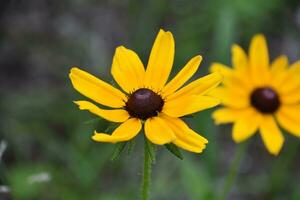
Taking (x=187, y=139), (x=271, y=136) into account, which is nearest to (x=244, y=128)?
(x=271, y=136)

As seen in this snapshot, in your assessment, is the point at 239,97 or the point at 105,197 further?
the point at 105,197

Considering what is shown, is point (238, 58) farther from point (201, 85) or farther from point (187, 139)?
point (187, 139)

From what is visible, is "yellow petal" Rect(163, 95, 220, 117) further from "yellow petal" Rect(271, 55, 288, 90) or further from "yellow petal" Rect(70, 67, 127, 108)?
"yellow petal" Rect(271, 55, 288, 90)

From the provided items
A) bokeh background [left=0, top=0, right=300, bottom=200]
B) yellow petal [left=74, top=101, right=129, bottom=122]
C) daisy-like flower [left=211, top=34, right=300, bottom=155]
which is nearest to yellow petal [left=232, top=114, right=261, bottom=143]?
daisy-like flower [left=211, top=34, right=300, bottom=155]

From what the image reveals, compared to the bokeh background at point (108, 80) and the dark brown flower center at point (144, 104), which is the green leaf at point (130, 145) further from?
the bokeh background at point (108, 80)

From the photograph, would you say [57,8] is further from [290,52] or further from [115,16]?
[290,52]

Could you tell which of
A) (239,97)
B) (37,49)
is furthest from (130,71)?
(37,49)

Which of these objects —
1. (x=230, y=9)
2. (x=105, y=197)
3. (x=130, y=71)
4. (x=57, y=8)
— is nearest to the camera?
(x=130, y=71)
